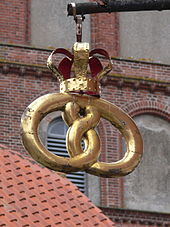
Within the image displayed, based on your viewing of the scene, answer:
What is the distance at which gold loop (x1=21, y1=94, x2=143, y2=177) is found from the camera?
8430 millimetres

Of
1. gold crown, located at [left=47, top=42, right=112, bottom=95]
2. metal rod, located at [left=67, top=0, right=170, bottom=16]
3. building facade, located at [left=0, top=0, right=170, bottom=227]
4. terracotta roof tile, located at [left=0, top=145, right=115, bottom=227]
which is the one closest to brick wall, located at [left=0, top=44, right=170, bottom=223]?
building facade, located at [left=0, top=0, right=170, bottom=227]

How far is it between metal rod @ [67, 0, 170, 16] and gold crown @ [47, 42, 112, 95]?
209mm

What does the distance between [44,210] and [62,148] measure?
5.01 metres

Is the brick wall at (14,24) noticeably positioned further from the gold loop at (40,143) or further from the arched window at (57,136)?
the gold loop at (40,143)

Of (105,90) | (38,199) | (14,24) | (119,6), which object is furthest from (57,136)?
(119,6)

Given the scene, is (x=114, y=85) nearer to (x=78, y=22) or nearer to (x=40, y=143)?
(x=78, y=22)

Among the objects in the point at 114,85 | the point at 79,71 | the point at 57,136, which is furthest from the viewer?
the point at 114,85

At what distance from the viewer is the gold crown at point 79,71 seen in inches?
339

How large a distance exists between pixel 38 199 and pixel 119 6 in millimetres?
29952

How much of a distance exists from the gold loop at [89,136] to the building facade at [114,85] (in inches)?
1332

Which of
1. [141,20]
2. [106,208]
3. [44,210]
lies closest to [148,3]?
[44,210]

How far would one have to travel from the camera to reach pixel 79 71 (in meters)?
8.74

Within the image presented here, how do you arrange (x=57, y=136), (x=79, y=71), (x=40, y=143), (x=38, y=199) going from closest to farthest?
(x=40, y=143), (x=79, y=71), (x=38, y=199), (x=57, y=136)

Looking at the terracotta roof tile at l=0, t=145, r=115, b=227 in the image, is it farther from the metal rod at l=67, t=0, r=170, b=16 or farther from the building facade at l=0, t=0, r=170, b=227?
the metal rod at l=67, t=0, r=170, b=16
